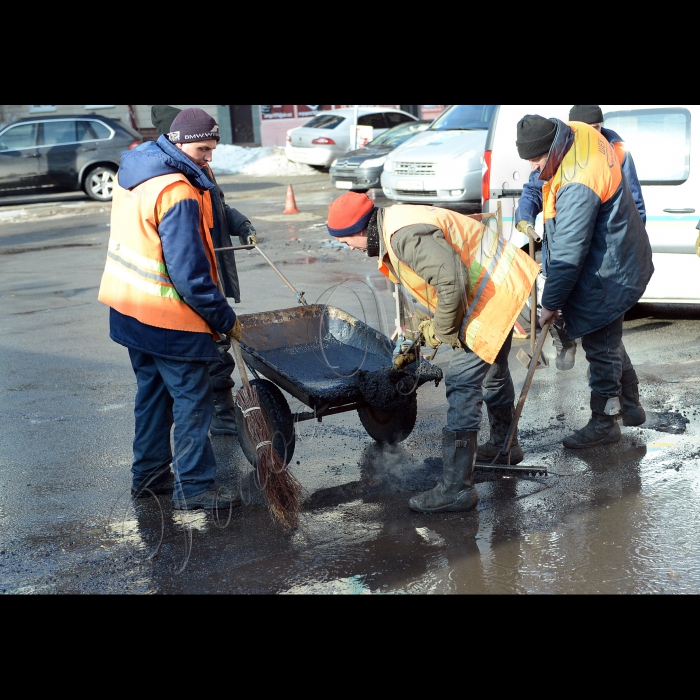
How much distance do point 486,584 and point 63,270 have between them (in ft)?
28.3

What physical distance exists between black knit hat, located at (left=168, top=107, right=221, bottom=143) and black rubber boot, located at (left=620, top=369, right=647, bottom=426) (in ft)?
9.08

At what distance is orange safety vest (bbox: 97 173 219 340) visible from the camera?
13.5ft

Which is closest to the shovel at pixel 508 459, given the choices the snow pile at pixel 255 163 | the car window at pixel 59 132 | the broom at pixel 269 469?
the broom at pixel 269 469

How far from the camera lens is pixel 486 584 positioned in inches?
140

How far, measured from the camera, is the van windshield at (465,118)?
40.8ft

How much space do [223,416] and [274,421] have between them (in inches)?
38.6

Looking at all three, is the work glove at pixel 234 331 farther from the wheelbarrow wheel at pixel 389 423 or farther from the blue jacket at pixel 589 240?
the blue jacket at pixel 589 240

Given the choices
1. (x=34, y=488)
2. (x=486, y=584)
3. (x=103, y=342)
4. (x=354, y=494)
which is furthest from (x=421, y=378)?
(x=103, y=342)

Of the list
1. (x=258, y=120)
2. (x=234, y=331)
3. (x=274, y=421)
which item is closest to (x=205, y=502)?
(x=274, y=421)

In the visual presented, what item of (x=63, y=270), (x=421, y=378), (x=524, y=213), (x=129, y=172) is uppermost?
(x=129, y=172)

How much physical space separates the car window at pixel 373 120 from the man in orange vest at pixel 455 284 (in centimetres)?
1670

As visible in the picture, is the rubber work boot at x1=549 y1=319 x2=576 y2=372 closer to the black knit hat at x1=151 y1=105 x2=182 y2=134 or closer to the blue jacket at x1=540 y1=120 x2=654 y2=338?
the blue jacket at x1=540 y1=120 x2=654 y2=338

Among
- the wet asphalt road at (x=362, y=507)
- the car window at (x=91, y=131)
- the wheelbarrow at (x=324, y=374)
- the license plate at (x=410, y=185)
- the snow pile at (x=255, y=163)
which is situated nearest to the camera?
the wet asphalt road at (x=362, y=507)
